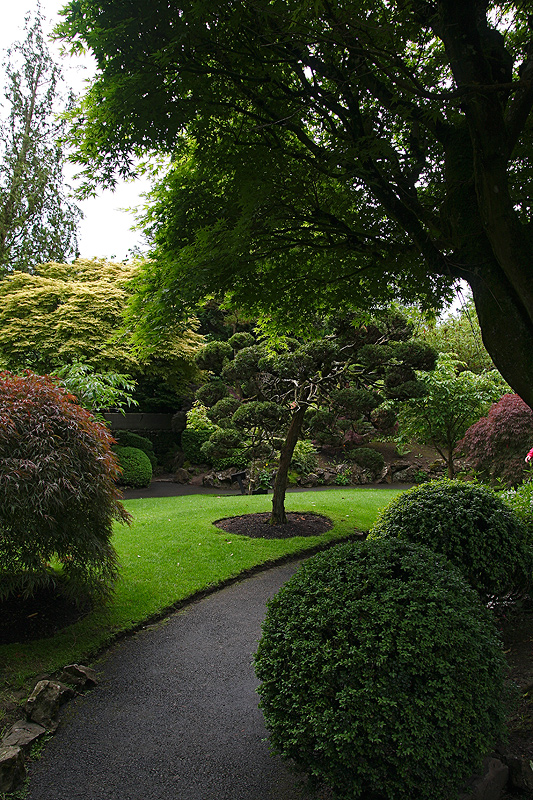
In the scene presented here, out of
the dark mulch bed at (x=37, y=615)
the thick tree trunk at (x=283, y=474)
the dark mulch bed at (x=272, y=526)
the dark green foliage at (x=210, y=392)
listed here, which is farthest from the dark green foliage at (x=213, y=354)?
the dark mulch bed at (x=37, y=615)

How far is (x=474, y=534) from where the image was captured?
3.95m

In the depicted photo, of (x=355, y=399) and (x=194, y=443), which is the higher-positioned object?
(x=355, y=399)

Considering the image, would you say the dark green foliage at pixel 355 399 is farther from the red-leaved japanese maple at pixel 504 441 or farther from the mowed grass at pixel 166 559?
the red-leaved japanese maple at pixel 504 441

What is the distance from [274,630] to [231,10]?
12.5ft

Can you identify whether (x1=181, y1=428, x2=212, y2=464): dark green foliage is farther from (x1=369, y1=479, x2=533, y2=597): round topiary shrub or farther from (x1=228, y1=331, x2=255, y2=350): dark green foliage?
(x1=369, y1=479, x2=533, y2=597): round topiary shrub

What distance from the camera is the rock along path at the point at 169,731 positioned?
2551mm

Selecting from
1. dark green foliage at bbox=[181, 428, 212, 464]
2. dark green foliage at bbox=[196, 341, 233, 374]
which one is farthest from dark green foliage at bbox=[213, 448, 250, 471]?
dark green foliage at bbox=[196, 341, 233, 374]

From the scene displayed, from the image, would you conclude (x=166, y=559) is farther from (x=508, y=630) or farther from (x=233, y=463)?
(x=233, y=463)

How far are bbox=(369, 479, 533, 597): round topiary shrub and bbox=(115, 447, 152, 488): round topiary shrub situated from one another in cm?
1151

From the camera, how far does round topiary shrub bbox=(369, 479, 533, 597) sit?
3.86 meters

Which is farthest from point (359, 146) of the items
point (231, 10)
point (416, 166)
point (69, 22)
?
point (69, 22)

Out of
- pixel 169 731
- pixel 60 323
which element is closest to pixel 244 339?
pixel 60 323

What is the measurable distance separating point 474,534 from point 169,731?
268 centimetres

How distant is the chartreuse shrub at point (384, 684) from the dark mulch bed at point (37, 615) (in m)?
2.64
